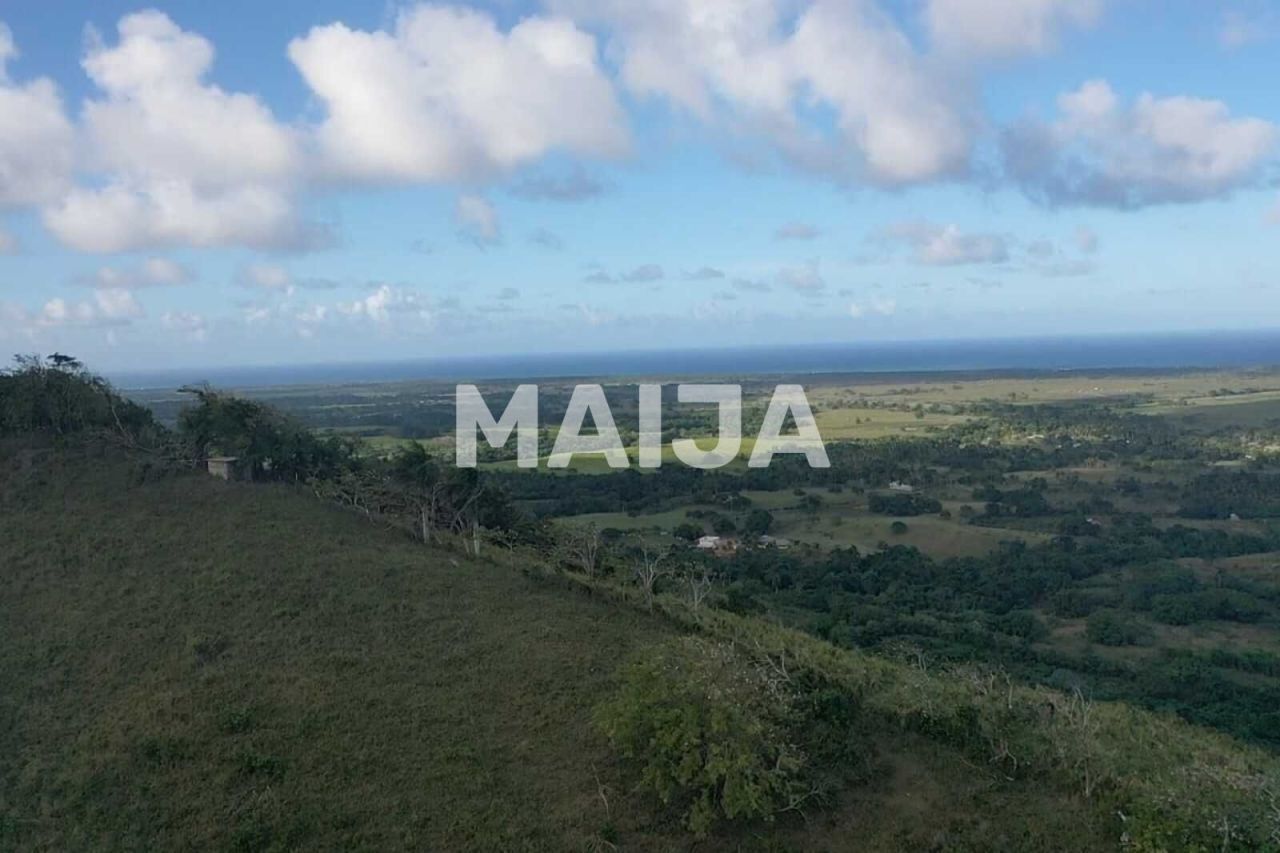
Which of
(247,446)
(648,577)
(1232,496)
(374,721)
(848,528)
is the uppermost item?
(247,446)

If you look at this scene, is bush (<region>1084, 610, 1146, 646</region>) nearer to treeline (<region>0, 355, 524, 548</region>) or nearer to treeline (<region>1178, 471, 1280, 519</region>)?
treeline (<region>0, 355, 524, 548</region>)

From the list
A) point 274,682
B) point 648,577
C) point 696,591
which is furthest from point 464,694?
point 696,591

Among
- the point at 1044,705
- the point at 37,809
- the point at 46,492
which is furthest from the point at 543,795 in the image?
the point at 46,492

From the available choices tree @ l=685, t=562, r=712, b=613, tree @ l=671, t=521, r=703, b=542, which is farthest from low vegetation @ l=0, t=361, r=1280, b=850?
tree @ l=671, t=521, r=703, b=542

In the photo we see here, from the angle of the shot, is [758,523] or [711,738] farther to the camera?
[758,523]

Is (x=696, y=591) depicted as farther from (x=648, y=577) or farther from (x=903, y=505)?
(x=903, y=505)

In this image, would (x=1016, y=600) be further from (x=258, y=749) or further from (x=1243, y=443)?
(x=1243, y=443)

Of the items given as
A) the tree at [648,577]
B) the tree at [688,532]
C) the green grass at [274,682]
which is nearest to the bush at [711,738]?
the green grass at [274,682]
